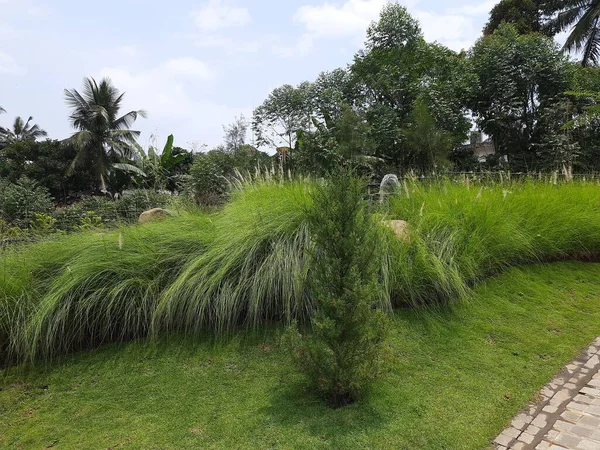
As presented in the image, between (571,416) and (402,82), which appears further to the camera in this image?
(402,82)

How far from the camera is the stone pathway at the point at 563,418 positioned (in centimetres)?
229

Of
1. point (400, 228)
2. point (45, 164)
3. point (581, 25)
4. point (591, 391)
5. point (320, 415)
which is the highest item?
point (581, 25)

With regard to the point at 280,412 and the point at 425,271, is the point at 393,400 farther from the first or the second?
the point at 425,271

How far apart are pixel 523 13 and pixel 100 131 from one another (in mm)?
25993

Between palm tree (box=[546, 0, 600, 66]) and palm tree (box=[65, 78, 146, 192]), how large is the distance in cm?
2463

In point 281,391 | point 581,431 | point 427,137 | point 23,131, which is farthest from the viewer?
point 23,131

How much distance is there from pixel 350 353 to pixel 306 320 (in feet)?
3.64

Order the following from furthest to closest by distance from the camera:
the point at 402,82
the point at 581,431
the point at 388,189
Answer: the point at 402,82, the point at 388,189, the point at 581,431

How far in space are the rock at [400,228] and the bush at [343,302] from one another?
1706 mm

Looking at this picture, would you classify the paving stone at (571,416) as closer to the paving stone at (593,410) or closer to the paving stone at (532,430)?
the paving stone at (593,410)

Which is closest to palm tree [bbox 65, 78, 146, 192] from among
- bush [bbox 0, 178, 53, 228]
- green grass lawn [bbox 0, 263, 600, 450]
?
bush [bbox 0, 178, 53, 228]

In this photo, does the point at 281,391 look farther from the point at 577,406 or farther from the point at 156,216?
the point at 156,216

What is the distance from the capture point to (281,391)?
2.77 m

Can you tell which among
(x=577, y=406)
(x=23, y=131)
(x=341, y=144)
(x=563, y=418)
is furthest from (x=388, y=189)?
(x=23, y=131)
